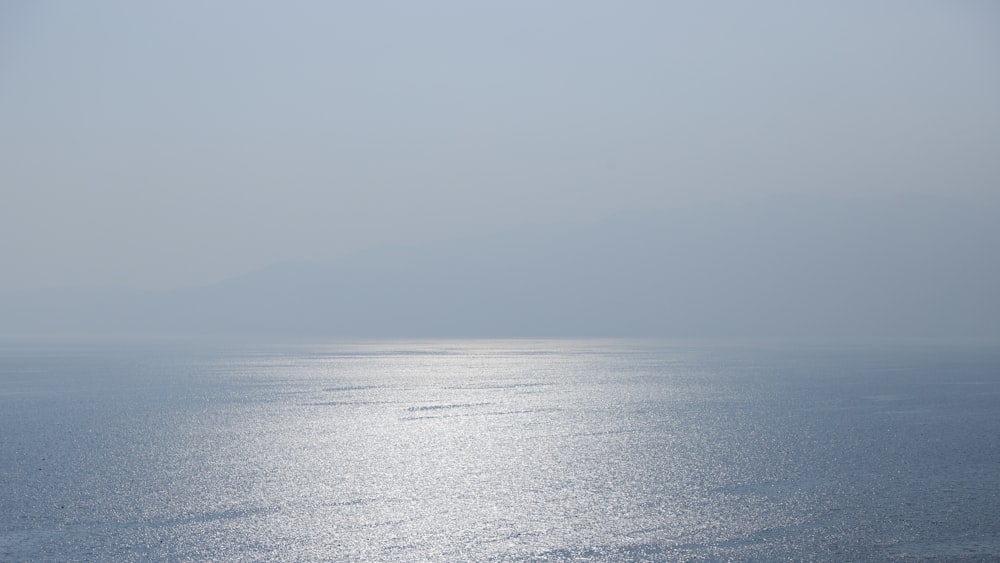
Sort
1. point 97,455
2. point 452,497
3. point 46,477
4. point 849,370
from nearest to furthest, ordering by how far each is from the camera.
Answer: point 452,497
point 46,477
point 97,455
point 849,370

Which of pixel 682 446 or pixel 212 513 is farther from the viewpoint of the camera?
pixel 682 446

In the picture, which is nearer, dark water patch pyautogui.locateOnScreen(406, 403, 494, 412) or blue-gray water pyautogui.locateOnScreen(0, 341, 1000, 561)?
blue-gray water pyautogui.locateOnScreen(0, 341, 1000, 561)

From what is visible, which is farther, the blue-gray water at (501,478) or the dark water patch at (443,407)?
the dark water patch at (443,407)

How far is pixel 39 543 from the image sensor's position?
44.8 feet

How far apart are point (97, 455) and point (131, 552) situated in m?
10.5

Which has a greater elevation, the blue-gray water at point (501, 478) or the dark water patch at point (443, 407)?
the dark water patch at point (443, 407)

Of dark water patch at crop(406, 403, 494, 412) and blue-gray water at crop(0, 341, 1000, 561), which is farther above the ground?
dark water patch at crop(406, 403, 494, 412)

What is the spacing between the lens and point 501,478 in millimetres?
19078

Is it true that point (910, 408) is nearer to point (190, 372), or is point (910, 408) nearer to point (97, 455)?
point (97, 455)

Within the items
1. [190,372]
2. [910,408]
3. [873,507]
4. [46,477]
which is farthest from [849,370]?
[46,477]

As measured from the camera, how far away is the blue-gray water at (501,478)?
13672mm

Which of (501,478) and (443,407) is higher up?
(443,407)

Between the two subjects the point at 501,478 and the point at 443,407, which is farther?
the point at 443,407

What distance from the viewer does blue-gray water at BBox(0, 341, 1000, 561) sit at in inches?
538
